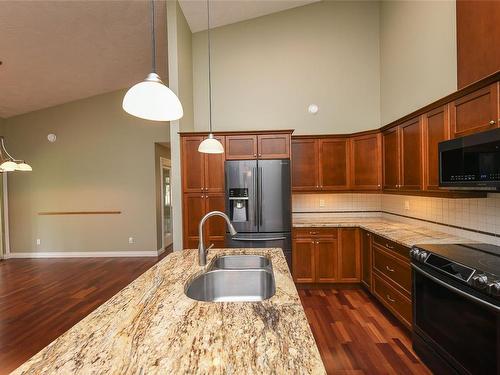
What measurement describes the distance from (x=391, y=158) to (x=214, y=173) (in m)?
2.25

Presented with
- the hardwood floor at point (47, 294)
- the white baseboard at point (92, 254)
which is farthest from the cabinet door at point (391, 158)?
the white baseboard at point (92, 254)

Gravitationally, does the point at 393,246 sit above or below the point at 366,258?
above

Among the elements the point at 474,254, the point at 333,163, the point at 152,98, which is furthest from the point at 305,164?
the point at 152,98

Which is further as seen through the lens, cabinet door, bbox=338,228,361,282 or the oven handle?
cabinet door, bbox=338,228,361,282

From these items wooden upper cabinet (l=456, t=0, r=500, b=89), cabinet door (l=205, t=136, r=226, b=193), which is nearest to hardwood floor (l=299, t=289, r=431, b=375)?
cabinet door (l=205, t=136, r=226, b=193)

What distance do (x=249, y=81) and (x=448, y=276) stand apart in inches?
139

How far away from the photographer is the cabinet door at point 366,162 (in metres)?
3.49

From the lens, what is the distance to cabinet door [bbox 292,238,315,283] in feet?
11.3

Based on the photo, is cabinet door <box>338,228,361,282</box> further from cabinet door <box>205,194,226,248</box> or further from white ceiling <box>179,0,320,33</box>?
white ceiling <box>179,0,320,33</box>

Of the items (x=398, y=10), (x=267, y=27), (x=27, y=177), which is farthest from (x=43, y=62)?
(x=398, y=10)

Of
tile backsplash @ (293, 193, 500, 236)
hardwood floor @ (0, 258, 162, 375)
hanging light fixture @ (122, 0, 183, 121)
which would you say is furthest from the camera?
hardwood floor @ (0, 258, 162, 375)

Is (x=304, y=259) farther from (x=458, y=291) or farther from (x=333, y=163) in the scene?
(x=458, y=291)

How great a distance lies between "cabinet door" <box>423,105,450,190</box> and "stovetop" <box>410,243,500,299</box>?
0.62m

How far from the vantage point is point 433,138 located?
2420mm
